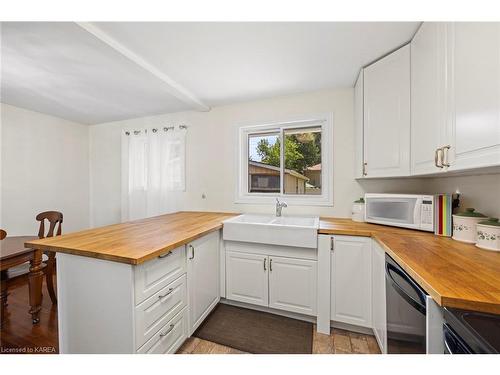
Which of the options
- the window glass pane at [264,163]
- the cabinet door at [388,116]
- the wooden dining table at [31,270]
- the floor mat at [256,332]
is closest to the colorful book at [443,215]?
the cabinet door at [388,116]

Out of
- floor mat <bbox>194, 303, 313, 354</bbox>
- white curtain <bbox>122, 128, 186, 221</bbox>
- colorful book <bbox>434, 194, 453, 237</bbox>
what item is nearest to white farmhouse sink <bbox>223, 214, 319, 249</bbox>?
floor mat <bbox>194, 303, 313, 354</bbox>

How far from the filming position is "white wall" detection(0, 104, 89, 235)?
2.51 meters

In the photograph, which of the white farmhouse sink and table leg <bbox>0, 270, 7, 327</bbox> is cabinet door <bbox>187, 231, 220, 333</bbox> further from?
table leg <bbox>0, 270, 7, 327</bbox>

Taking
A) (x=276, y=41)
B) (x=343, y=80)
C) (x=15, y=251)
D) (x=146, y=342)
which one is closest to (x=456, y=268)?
(x=146, y=342)

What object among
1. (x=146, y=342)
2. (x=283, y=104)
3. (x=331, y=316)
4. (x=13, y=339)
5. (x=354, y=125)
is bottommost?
(x=13, y=339)

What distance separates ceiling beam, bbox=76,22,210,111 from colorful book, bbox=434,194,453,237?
7.91ft

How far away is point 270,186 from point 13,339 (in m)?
2.56

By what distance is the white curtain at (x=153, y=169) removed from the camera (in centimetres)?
276

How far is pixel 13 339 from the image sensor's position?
1.49m

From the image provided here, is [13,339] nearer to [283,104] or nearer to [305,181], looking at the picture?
[305,181]

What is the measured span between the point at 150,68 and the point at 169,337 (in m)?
2.06

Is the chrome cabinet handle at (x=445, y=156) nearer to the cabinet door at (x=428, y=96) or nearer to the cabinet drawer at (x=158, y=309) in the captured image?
the cabinet door at (x=428, y=96)

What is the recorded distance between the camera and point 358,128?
6.26 feet
